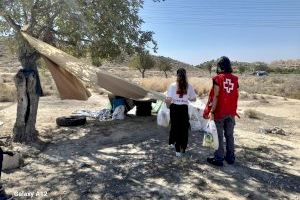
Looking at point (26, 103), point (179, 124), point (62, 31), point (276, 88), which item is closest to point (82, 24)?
point (62, 31)

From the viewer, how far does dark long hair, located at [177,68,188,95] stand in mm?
7832

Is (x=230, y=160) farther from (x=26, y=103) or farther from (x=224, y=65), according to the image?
(x=26, y=103)

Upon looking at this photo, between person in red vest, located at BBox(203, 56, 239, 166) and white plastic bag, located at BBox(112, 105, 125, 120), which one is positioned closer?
person in red vest, located at BBox(203, 56, 239, 166)

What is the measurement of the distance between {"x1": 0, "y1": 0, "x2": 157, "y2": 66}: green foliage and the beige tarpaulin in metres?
0.68

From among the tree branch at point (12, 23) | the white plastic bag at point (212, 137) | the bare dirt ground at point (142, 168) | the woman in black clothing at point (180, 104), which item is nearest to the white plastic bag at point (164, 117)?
the bare dirt ground at point (142, 168)

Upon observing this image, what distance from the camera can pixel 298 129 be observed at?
13758 millimetres

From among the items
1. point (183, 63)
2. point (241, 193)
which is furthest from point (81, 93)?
point (183, 63)

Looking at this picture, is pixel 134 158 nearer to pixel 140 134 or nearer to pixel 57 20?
pixel 140 134

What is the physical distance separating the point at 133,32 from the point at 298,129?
Result: 6.40 metres

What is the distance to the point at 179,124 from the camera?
26.7ft

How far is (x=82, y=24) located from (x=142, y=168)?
439cm

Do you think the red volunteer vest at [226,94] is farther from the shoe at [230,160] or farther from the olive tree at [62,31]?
the olive tree at [62,31]

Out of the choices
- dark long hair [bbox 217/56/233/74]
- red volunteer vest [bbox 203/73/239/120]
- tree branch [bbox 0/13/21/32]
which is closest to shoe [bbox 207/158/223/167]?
red volunteer vest [bbox 203/73/239/120]

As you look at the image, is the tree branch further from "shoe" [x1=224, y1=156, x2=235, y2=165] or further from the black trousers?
"shoe" [x1=224, y1=156, x2=235, y2=165]
